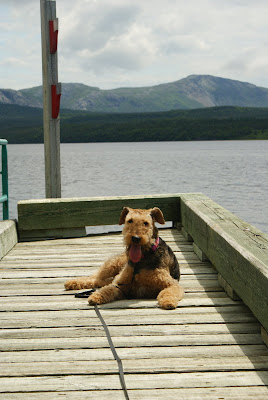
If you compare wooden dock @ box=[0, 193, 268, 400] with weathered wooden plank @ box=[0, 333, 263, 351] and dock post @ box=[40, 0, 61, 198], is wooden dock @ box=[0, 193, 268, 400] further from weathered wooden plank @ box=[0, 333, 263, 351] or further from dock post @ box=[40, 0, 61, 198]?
dock post @ box=[40, 0, 61, 198]

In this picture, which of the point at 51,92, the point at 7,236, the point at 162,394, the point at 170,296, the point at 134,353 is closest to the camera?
the point at 162,394

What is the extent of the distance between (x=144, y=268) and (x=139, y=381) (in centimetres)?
153

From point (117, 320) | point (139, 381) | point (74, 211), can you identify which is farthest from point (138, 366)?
point (74, 211)

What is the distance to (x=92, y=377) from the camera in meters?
2.87

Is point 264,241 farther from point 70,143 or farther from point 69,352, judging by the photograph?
point 70,143

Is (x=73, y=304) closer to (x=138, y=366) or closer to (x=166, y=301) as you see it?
(x=166, y=301)

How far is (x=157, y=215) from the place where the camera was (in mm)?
4336

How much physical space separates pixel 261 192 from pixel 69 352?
104 feet

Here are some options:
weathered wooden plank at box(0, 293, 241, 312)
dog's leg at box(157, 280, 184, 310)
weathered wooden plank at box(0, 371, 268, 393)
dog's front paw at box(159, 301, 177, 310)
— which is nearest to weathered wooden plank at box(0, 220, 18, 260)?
weathered wooden plank at box(0, 293, 241, 312)

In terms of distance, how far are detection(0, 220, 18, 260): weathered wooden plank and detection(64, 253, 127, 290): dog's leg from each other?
5.81ft

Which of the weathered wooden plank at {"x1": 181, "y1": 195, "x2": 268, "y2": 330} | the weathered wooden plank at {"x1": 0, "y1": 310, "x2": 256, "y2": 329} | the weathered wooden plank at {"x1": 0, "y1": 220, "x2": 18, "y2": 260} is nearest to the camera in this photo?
the weathered wooden plank at {"x1": 181, "y1": 195, "x2": 268, "y2": 330}

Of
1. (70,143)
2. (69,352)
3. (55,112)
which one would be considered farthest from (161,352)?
(70,143)

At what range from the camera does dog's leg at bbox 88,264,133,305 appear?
4277 mm

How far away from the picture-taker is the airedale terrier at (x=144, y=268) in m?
4.05
